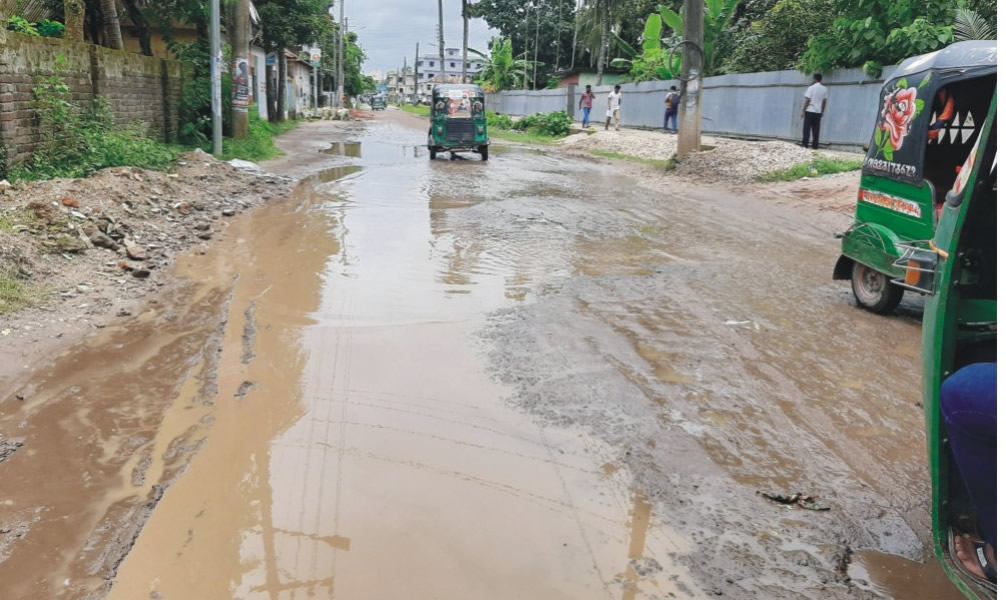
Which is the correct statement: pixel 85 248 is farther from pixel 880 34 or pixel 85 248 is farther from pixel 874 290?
pixel 880 34

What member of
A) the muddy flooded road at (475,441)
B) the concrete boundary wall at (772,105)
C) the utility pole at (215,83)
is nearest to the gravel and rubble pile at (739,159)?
the concrete boundary wall at (772,105)

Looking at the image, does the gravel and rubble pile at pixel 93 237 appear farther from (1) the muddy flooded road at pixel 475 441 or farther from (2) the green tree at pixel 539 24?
(2) the green tree at pixel 539 24

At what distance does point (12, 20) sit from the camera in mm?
13594

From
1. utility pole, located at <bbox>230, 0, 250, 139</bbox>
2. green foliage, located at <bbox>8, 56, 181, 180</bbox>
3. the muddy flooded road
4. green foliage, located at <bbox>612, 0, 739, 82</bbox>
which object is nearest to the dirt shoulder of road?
the muddy flooded road

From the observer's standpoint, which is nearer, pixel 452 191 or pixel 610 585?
pixel 610 585

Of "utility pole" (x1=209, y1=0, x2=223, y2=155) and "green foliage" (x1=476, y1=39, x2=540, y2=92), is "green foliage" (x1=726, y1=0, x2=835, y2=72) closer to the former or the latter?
"utility pole" (x1=209, y1=0, x2=223, y2=155)

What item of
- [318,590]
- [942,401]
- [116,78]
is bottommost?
[318,590]

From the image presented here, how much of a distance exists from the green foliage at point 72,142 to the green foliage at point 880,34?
571 inches

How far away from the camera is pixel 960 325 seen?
8.98ft

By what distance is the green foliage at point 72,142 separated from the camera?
37.6ft

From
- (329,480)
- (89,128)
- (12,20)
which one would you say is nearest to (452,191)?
(89,128)

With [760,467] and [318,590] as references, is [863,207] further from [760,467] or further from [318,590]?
[318,590]

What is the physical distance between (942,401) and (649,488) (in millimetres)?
1739

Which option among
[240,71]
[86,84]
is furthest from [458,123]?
[86,84]
